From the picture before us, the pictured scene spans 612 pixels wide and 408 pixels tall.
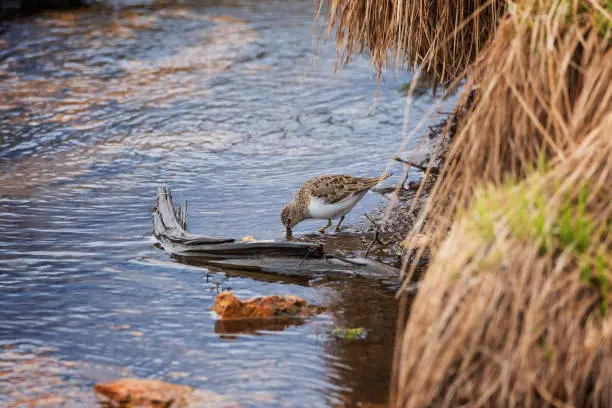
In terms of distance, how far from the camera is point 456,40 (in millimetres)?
6840

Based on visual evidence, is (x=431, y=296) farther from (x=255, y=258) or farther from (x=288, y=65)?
(x=288, y=65)

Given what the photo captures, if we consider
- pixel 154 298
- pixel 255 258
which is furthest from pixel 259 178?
pixel 154 298

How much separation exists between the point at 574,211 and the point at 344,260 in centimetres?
304

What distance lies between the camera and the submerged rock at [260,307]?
604 centimetres

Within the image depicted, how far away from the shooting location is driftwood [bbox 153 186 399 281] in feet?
22.4

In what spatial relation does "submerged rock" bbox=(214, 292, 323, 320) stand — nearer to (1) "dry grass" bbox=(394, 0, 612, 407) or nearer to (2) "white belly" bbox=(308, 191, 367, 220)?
(2) "white belly" bbox=(308, 191, 367, 220)

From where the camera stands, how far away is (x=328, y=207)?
310 inches

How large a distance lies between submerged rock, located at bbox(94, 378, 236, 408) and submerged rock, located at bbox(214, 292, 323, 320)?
0.98m

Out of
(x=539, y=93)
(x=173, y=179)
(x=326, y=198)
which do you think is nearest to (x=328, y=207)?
(x=326, y=198)

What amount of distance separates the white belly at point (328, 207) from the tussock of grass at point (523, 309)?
385 cm

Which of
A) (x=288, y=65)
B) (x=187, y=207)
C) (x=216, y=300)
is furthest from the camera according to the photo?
(x=288, y=65)

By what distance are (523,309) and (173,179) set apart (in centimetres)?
648

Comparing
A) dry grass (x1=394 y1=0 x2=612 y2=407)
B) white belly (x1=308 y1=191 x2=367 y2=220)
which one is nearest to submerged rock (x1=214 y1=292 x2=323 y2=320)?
white belly (x1=308 y1=191 x2=367 y2=220)

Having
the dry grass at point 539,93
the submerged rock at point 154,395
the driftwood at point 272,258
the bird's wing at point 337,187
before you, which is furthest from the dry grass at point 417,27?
the submerged rock at point 154,395
